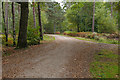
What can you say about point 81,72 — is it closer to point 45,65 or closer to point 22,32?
point 45,65

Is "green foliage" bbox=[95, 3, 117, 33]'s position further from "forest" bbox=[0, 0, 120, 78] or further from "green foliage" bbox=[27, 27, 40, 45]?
"green foliage" bbox=[27, 27, 40, 45]

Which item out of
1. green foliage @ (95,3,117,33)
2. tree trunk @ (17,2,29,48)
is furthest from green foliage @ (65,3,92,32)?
tree trunk @ (17,2,29,48)

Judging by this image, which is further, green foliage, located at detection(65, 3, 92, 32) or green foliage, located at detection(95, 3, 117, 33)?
green foliage, located at detection(65, 3, 92, 32)

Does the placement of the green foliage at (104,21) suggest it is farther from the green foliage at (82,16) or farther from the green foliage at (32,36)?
the green foliage at (32,36)

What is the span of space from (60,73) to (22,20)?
20.6ft

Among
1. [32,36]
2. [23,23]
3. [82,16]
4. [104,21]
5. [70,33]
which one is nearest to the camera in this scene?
[23,23]

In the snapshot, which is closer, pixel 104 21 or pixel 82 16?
pixel 104 21

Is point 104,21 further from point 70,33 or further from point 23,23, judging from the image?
point 23,23

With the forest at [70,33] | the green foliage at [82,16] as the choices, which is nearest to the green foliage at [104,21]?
the forest at [70,33]

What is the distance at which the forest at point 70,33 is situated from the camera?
24.2ft

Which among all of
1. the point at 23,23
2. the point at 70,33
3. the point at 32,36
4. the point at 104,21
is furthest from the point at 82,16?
the point at 23,23

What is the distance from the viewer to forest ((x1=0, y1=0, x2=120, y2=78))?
24.2 ft

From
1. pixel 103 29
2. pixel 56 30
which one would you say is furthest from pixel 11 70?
pixel 56 30

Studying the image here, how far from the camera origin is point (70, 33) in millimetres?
28391
